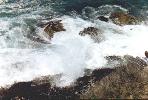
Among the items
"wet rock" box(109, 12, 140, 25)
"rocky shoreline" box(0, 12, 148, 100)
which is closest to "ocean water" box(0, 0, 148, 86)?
"wet rock" box(109, 12, 140, 25)

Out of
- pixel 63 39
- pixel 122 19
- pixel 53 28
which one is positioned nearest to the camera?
pixel 63 39

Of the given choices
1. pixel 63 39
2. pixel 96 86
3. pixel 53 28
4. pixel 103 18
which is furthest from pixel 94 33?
pixel 96 86

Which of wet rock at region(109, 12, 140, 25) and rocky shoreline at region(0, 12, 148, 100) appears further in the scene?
wet rock at region(109, 12, 140, 25)

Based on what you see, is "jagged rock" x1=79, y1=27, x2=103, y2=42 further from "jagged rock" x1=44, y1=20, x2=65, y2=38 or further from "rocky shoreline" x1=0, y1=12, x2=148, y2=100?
"rocky shoreline" x1=0, y1=12, x2=148, y2=100

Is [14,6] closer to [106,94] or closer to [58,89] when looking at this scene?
[58,89]

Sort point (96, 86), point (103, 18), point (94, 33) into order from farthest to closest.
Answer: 1. point (103, 18)
2. point (94, 33)
3. point (96, 86)

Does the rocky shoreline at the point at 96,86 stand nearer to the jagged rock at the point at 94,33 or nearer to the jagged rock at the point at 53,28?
the jagged rock at the point at 94,33

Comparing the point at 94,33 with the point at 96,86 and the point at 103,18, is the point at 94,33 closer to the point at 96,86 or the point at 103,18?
the point at 103,18
